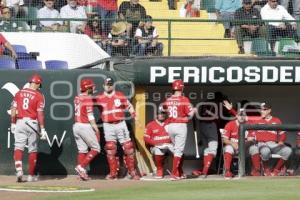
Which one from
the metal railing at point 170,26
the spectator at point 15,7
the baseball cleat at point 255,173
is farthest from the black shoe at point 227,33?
the spectator at point 15,7

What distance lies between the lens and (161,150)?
57.0 feet

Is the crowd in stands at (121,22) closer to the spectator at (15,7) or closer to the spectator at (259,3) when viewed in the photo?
the spectator at (15,7)

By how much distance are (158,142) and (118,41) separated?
8.39 ft

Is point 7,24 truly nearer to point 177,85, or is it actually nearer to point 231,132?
point 177,85

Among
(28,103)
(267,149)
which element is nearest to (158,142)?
(267,149)

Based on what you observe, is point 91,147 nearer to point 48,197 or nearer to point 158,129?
point 158,129

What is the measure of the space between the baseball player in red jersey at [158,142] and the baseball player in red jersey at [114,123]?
51cm

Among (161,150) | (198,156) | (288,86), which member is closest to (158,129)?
(161,150)

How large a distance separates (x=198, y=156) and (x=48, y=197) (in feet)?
18.6

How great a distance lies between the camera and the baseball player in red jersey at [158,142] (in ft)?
56.9

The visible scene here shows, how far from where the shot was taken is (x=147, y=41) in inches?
740

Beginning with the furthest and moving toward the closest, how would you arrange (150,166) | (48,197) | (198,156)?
(198,156)
(150,166)
(48,197)

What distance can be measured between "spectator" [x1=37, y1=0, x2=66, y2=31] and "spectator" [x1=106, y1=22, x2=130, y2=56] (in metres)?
1.05

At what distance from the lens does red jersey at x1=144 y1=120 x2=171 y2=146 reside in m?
17.3
